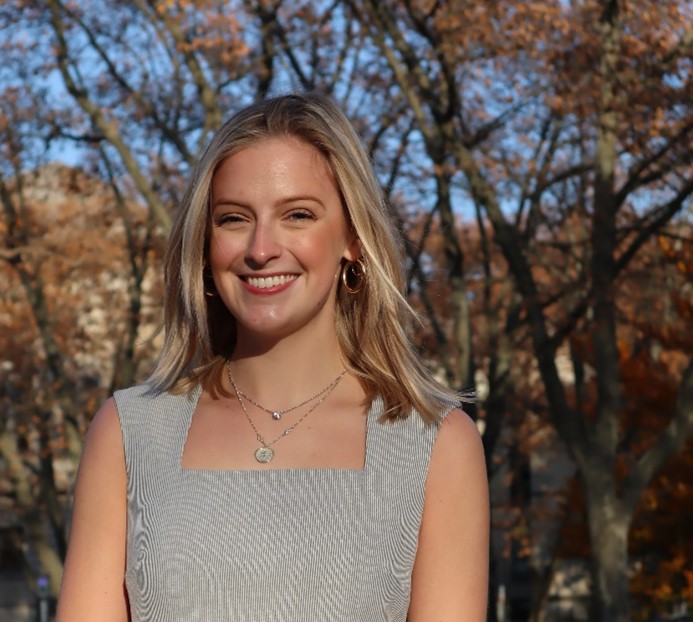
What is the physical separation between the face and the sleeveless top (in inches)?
11.1

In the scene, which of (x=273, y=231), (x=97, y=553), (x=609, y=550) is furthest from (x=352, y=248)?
(x=609, y=550)

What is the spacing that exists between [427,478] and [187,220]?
63cm

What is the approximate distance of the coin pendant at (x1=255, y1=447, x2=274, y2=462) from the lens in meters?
2.48

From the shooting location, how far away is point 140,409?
2.55 metres

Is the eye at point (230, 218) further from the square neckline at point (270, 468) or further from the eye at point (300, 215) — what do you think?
the square neckline at point (270, 468)

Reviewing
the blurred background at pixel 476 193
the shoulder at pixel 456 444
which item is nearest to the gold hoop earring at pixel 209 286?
the shoulder at pixel 456 444

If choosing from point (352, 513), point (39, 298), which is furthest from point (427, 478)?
point (39, 298)

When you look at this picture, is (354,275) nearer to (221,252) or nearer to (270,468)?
(221,252)

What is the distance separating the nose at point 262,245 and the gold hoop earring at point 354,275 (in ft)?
0.77

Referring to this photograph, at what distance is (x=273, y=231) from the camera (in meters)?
2.49

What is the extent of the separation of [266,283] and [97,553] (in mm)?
548

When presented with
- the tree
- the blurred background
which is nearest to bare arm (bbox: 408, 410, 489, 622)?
the blurred background

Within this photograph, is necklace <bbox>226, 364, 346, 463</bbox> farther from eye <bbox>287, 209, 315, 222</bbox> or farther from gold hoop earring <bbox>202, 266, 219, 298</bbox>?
eye <bbox>287, 209, 315, 222</bbox>

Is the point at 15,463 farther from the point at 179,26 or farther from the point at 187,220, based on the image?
the point at 187,220
